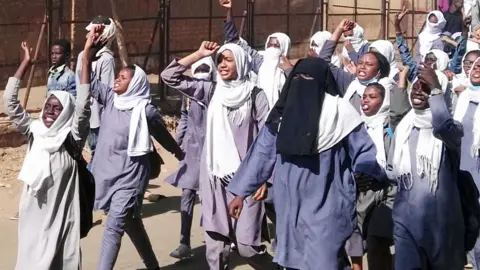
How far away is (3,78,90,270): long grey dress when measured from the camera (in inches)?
236

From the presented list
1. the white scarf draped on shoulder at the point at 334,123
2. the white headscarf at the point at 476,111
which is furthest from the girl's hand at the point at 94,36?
the white headscarf at the point at 476,111

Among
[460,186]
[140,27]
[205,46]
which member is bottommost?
[460,186]

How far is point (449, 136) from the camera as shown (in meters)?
5.47

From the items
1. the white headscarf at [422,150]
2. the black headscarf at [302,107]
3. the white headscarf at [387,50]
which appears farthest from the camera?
the white headscarf at [387,50]

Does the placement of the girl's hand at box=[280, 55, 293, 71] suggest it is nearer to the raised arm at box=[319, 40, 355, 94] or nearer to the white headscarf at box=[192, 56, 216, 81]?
the raised arm at box=[319, 40, 355, 94]

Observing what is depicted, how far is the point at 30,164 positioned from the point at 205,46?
1.47 meters

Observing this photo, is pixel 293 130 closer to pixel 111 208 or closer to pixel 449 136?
pixel 449 136

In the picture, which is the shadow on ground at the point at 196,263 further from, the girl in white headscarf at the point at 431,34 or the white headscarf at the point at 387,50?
the girl in white headscarf at the point at 431,34

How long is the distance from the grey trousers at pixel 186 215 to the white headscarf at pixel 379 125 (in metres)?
1.73

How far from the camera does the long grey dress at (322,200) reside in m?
5.31

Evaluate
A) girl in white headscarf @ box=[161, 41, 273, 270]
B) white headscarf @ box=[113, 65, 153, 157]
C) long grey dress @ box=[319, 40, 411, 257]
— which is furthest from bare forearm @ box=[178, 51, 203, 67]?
long grey dress @ box=[319, 40, 411, 257]

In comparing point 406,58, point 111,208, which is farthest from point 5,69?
point 111,208

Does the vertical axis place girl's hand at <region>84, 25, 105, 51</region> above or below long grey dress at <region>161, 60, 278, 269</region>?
above

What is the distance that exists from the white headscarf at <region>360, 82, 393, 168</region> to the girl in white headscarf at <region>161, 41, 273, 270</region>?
0.73m
